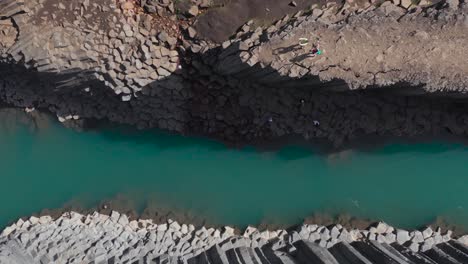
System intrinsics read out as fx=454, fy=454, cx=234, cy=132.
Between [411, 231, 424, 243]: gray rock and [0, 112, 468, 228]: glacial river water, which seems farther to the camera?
[0, 112, 468, 228]: glacial river water

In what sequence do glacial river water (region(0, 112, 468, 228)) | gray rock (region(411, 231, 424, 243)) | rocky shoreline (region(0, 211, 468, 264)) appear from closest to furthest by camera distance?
1. rocky shoreline (region(0, 211, 468, 264))
2. gray rock (region(411, 231, 424, 243))
3. glacial river water (region(0, 112, 468, 228))

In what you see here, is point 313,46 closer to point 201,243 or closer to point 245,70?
point 245,70

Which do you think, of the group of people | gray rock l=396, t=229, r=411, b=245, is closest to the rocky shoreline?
gray rock l=396, t=229, r=411, b=245

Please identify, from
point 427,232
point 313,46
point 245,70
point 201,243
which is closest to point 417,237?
point 427,232

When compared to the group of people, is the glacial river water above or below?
below

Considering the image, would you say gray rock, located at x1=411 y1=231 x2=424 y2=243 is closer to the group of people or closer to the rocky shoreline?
the rocky shoreline

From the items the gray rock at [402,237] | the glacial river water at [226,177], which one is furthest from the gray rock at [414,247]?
the glacial river water at [226,177]
